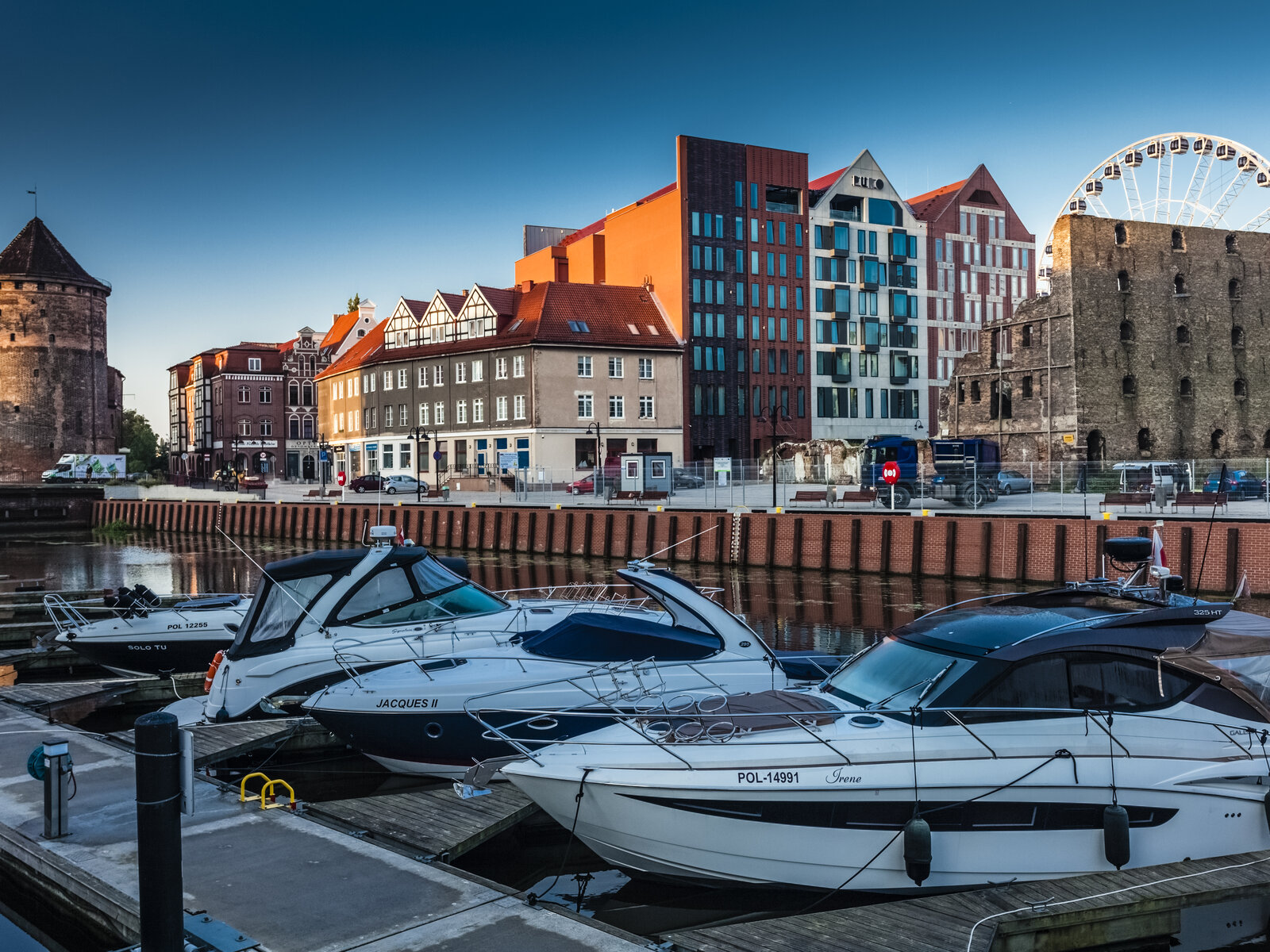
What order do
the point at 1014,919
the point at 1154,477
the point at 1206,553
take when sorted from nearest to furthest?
the point at 1014,919
the point at 1206,553
the point at 1154,477

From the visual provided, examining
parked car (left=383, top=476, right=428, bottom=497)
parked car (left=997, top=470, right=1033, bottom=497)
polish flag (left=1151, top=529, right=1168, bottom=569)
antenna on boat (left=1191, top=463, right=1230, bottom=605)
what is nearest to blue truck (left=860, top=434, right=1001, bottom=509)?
parked car (left=997, top=470, right=1033, bottom=497)

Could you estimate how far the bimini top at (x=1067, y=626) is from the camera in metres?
8.65

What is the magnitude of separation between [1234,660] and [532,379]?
197ft

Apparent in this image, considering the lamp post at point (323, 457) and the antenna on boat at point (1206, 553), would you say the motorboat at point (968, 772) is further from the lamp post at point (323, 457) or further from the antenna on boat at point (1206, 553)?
the lamp post at point (323, 457)

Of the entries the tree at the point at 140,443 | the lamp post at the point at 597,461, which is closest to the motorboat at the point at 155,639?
the lamp post at the point at 597,461

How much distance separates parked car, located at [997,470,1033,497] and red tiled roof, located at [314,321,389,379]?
5288 centimetres

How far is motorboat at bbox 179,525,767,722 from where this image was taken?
1252 centimetres

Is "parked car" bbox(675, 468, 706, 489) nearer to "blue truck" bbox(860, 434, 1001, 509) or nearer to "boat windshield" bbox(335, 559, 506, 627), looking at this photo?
"blue truck" bbox(860, 434, 1001, 509)

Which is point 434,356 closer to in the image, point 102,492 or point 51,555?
point 102,492

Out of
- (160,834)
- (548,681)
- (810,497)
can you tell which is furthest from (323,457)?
(160,834)

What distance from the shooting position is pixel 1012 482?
4162 cm

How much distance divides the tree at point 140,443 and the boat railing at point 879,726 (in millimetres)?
130287

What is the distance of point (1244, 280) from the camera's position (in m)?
67.4

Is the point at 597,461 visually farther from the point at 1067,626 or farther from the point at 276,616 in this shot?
the point at 1067,626
